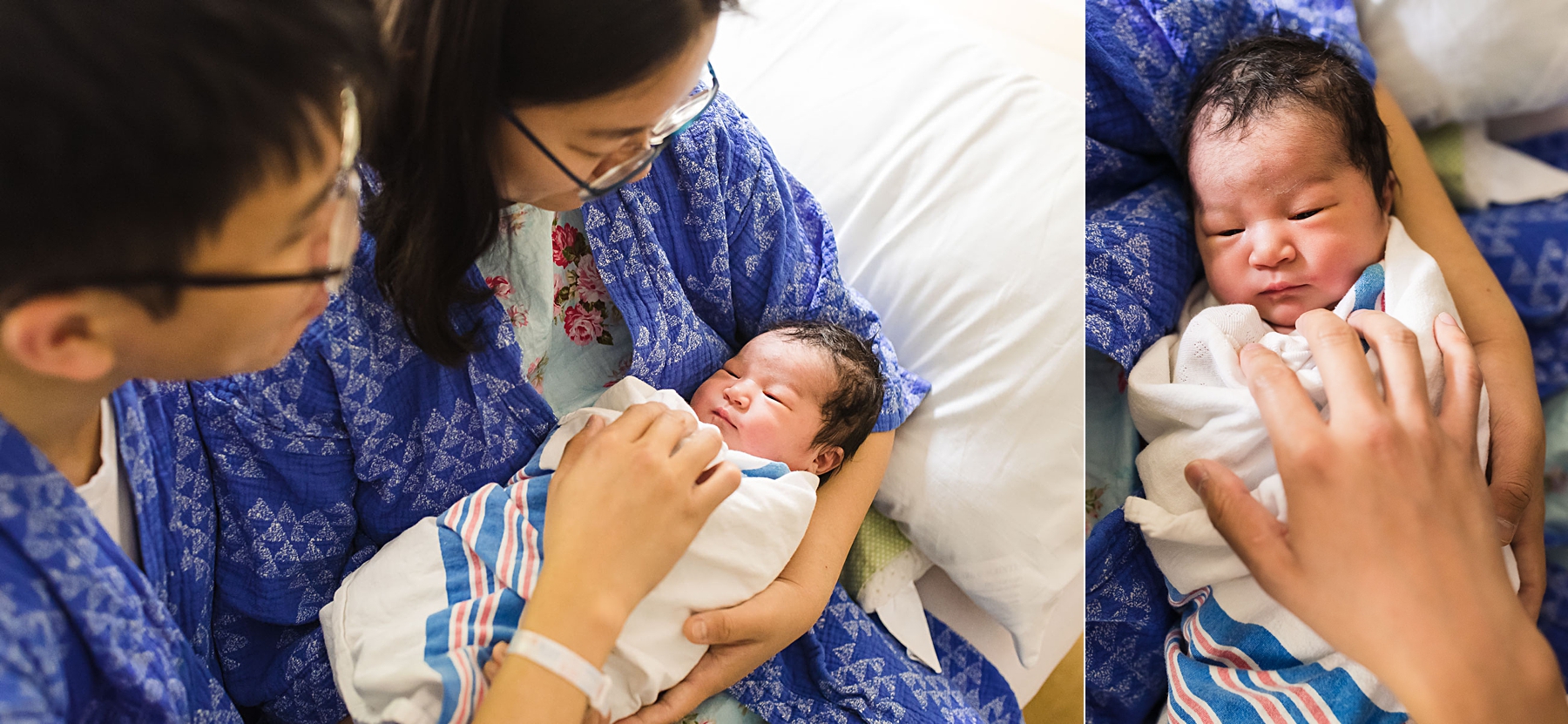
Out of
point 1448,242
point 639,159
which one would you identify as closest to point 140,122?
point 639,159

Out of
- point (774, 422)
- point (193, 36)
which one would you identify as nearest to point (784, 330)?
point (774, 422)

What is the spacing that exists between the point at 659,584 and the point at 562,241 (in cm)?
39

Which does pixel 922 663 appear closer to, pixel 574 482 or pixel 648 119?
pixel 574 482

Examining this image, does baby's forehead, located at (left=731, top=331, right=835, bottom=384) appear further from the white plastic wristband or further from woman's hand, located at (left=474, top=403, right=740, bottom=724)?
the white plastic wristband

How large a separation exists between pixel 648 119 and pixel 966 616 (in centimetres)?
81

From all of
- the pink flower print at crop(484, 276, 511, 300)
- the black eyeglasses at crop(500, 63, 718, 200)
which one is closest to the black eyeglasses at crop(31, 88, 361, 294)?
the black eyeglasses at crop(500, 63, 718, 200)

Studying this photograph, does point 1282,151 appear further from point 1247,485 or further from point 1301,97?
point 1247,485

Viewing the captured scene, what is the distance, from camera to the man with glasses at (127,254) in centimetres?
44

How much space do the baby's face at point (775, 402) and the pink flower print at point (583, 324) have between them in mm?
143

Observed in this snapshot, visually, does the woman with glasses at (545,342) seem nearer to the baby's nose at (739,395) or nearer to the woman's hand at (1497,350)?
the baby's nose at (739,395)

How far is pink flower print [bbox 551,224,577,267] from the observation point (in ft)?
3.27

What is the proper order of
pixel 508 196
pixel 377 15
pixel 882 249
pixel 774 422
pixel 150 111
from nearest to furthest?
pixel 150 111 → pixel 377 15 → pixel 508 196 → pixel 774 422 → pixel 882 249

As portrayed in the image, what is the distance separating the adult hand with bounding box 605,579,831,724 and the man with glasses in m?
0.42

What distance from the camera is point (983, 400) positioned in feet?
3.74
